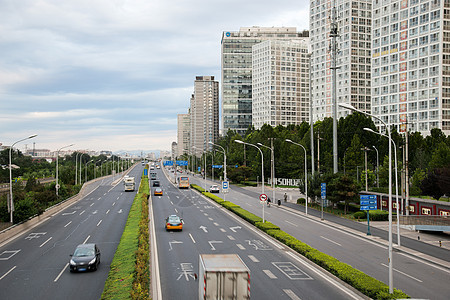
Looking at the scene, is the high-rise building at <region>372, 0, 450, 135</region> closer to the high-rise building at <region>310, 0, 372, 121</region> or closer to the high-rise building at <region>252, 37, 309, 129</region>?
the high-rise building at <region>310, 0, 372, 121</region>

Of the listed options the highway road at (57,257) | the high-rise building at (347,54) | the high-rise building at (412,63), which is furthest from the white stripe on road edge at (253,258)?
the high-rise building at (347,54)

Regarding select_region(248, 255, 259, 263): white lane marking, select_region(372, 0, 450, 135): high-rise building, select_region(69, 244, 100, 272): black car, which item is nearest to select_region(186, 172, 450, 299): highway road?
select_region(248, 255, 259, 263): white lane marking

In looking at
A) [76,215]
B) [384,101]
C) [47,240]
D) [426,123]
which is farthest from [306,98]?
[47,240]

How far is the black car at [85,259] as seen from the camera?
22.4 m

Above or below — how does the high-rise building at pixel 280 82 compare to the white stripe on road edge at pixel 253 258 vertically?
above

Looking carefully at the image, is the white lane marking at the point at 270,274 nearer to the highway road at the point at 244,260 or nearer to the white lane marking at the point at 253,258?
the highway road at the point at 244,260

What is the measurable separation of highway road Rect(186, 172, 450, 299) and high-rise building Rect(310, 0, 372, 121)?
9610cm

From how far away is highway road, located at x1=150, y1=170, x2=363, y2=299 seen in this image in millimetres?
18703

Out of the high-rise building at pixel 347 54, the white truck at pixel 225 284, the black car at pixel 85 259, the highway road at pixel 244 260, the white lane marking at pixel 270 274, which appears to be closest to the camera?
the white truck at pixel 225 284

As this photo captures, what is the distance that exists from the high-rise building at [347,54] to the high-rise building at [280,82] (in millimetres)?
52954

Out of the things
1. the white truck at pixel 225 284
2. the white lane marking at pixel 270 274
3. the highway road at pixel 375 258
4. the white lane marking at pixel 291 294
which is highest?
the white truck at pixel 225 284

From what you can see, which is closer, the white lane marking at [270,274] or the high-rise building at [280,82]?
the white lane marking at [270,274]

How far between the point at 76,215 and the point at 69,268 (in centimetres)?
2792

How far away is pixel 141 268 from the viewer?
778 inches
